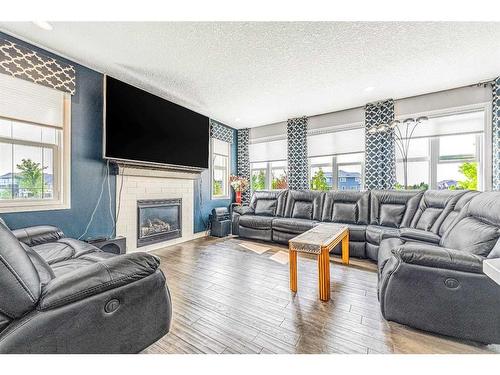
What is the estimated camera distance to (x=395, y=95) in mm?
3619

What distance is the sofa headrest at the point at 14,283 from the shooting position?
0.82 m

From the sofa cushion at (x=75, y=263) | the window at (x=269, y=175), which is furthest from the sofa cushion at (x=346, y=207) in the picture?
the sofa cushion at (x=75, y=263)

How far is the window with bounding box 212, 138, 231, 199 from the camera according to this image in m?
5.02

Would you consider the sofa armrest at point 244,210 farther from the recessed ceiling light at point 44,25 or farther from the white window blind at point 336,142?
the recessed ceiling light at point 44,25

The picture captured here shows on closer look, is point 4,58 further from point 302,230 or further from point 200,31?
point 302,230

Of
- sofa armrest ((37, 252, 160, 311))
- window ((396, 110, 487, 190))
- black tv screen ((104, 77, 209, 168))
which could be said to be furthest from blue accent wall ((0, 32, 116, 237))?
window ((396, 110, 487, 190))

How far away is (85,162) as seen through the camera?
285 centimetres

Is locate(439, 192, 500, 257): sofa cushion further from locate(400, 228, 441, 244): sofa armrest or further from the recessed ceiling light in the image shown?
the recessed ceiling light

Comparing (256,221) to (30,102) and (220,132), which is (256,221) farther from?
(30,102)

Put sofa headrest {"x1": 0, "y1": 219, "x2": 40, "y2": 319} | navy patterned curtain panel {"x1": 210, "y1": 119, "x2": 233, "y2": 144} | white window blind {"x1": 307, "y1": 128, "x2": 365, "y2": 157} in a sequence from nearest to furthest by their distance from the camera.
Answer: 1. sofa headrest {"x1": 0, "y1": 219, "x2": 40, "y2": 319}
2. white window blind {"x1": 307, "y1": 128, "x2": 365, "y2": 157}
3. navy patterned curtain panel {"x1": 210, "y1": 119, "x2": 233, "y2": 144}

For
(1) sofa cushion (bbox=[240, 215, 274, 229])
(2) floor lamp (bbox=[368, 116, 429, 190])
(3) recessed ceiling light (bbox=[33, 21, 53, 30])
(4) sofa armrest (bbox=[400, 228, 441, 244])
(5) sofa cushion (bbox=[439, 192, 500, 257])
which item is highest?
(3) recessed ceiling light (bbox=[33, 21, 53, 30])

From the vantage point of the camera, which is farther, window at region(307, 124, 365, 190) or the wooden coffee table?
window at region(307, 124, 365, 190)

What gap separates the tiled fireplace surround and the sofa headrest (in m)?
2.47
